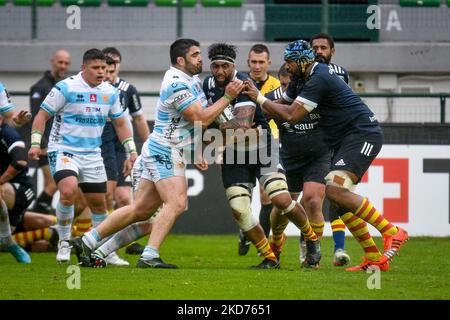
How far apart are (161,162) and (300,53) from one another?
1753mm

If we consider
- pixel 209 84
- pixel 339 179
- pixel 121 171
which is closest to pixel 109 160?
pixel 121 171

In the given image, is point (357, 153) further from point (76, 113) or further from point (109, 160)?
point (109, 160)

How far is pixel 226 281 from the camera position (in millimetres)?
9828

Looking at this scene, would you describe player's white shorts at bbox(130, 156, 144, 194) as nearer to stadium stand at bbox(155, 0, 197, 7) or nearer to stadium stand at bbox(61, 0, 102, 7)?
stadium stand at bbox(155, 0, 197, 7)

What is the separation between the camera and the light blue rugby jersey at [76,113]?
12180mm

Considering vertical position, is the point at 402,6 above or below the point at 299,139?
above

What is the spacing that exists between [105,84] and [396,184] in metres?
5.62

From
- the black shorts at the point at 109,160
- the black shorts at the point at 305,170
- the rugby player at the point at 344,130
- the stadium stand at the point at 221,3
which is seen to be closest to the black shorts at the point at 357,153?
the rugby player at the point at 344,130

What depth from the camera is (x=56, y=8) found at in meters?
20.3

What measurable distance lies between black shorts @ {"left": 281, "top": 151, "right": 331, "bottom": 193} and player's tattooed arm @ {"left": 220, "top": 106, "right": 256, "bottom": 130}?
1277 millimetres

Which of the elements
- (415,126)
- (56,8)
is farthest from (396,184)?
(56,8)

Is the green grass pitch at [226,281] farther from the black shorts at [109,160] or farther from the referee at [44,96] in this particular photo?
the referee at [44,96]
